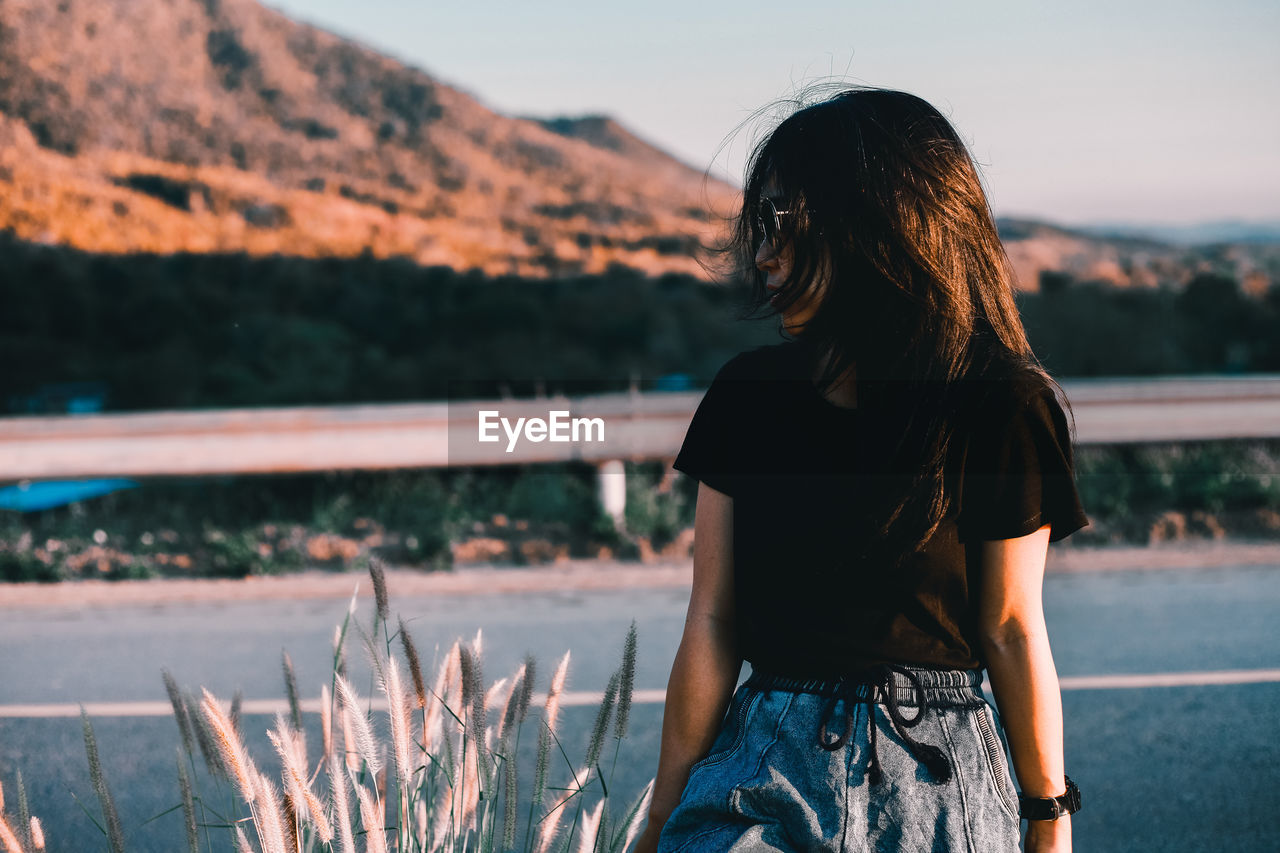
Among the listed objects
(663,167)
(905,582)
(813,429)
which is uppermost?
(663,167)

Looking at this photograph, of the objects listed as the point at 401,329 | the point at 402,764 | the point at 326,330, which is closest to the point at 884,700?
the point at 402,764

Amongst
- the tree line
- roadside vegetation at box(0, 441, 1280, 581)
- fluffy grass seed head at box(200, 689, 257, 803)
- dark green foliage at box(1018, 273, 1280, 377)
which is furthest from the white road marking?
Answer: dark green foliage at box(1018, 273, 1280, 377)

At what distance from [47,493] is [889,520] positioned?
8.87 meters

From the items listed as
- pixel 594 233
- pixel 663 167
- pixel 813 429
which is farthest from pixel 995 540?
pixel 663 167

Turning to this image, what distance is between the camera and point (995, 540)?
1.44 meters

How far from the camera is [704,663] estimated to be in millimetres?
1590

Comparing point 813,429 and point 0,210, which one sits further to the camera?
point 0,210

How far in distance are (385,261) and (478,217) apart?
1419 centimetres

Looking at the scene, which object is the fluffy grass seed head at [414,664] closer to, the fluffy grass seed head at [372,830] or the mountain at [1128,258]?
the fluffy grass seed head at [372,830]

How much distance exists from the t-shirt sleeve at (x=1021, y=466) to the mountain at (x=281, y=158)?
94.5ft

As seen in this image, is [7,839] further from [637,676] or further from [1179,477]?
[1179,477]

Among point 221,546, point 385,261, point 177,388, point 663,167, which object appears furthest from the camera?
point 663,167

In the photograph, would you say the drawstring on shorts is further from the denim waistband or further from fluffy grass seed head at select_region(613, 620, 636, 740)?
fluffy grass seed head at select_region(613, 620, 636, 740)

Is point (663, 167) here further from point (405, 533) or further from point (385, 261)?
point (405, 533)
